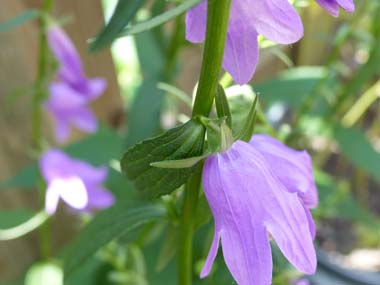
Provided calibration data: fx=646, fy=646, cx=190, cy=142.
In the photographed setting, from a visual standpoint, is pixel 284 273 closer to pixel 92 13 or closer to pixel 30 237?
pixel 30 237

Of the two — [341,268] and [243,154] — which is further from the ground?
[243,154]

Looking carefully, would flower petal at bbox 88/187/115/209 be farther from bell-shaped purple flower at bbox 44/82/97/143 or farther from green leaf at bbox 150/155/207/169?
green leaf at bbox 150/155/207/169

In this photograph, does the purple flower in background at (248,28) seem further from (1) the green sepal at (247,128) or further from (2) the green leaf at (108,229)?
(2) the green leaf at (108,229)

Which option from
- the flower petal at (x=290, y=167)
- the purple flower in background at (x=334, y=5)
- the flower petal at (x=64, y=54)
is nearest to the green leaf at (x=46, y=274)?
the flower petal at (x=64, y=54)

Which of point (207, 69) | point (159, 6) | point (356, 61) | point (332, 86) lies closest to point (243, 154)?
point (207, 69)

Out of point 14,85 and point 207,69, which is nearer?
point 207,69

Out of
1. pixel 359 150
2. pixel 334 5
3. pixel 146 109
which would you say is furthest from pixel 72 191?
pixel 359 150
